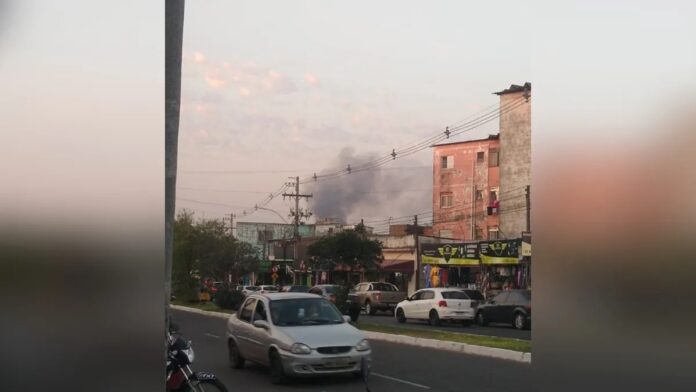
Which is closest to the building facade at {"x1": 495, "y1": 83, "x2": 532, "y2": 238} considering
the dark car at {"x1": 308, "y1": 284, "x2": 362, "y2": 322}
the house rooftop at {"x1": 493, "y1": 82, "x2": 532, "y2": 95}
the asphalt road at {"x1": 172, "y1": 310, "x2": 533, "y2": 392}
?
the house rooftop at {"x1": 493, "y1": 82, "x2": 532, "y2": 95}

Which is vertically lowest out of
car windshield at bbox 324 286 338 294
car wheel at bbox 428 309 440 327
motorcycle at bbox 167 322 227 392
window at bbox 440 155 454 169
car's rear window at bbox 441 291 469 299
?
motorcycle at bbox 167 322 227 392

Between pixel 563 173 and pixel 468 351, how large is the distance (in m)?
1.79

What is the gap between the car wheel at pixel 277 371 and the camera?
131 inches

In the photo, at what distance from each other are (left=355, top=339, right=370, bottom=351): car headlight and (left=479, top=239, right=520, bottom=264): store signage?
2.38ft

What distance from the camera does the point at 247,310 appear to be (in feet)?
11.5

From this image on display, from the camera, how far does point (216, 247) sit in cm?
344

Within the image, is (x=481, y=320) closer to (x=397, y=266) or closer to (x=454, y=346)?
(x=454, y=346)

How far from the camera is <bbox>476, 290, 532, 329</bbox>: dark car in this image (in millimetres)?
2643

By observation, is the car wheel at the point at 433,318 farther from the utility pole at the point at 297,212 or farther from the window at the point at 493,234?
the utility pole at the point at 297,212

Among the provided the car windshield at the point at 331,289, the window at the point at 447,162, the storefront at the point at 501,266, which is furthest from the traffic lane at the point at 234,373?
the window at the point at 447,162

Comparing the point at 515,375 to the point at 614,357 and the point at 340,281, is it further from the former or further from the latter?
the point at 340,281

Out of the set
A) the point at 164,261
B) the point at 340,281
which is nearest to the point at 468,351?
the point at 340,281

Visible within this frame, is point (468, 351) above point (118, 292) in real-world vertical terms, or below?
below

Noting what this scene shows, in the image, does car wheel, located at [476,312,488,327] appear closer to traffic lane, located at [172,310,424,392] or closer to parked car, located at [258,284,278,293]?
traffic lane, located at [172,310,424,392]
